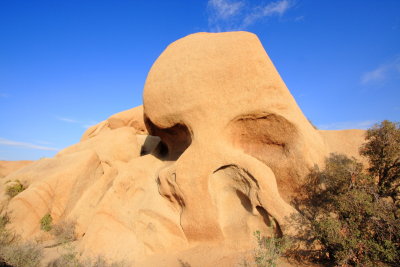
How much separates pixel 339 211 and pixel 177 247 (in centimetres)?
386

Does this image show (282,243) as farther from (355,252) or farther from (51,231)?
(51,231)

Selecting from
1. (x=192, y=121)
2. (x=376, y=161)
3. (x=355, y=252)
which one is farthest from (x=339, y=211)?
(x=192, y=121)

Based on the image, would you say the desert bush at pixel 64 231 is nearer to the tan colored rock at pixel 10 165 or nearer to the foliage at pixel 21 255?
the foliage at pixel 21 255

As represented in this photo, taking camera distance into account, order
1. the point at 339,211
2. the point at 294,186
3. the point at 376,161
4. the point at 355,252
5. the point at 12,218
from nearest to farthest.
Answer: the point at 355,252 < the point at 339,211 < the point at 376,161 < the point at 294,186 < the point at 12,218

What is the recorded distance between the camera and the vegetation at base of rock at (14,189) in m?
8.52

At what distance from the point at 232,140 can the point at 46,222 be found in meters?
6.14

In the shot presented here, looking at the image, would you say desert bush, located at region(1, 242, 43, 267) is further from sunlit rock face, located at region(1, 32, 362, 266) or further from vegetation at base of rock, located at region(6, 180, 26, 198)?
vegetation at base of rock, located at region(6, 180, 26, 198)

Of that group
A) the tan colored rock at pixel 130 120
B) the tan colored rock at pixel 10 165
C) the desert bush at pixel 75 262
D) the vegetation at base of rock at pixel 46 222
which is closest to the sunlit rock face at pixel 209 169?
the vegetation at base of rock at pixel 46 222

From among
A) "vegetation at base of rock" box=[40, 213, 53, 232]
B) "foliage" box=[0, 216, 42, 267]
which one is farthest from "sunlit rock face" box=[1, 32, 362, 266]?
"foliage" box=[0, 216, 42, 267]

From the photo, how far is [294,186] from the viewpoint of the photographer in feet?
21.5

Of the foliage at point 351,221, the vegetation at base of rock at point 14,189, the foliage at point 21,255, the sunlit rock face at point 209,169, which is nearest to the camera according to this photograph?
the foliage at point 351,221

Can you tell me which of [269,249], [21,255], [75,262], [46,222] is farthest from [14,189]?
[269,249]

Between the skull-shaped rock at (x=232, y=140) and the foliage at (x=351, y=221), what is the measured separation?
702 millimetres

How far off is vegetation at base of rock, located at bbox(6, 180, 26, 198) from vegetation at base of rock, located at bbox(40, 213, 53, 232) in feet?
4.14
